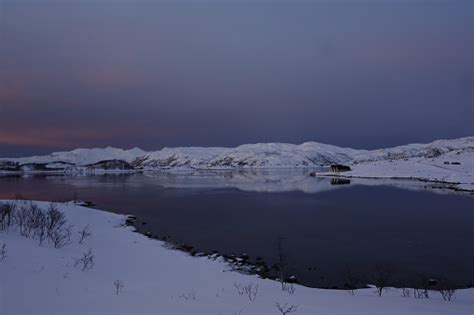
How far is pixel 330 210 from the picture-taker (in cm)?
2938

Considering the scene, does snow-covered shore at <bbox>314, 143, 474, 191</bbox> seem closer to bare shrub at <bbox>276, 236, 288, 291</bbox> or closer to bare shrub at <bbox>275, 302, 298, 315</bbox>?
bare shrub at <bbox>276, 236, 288, 291</bbox>

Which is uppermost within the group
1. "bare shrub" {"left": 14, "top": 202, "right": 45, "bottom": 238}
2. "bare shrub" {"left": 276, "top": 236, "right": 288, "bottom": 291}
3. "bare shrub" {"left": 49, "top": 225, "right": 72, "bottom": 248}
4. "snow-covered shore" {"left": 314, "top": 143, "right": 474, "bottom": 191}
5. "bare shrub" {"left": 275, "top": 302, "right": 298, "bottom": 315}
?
"snow-covered shore" {"left": 314, "top": 143, "right": 474, "bottom": 191}

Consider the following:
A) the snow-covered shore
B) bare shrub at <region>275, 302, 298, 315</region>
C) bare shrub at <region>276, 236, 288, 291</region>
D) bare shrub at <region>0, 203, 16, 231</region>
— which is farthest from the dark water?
the snow-covered shore

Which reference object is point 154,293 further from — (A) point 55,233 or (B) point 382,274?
(A) point 55,233

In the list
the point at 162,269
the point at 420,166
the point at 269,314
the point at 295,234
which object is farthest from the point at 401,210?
the point at 420,166

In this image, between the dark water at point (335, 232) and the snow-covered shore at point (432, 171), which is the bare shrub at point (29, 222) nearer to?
the dark water at point (335, 232)

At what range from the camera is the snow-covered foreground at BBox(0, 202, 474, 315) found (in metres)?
6.73

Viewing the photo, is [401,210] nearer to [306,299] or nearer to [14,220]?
[306,299]

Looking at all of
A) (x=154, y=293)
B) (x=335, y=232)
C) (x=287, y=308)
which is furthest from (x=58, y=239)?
(x=335, y=232)

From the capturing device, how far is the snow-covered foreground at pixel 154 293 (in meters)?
6.73

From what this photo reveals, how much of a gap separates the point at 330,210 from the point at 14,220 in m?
22.9

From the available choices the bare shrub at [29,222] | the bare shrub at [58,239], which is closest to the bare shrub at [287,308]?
the bare shrub at [58,239]

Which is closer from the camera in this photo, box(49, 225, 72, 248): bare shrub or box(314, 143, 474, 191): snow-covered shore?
box(49, 225, 72, 248): bare shrub

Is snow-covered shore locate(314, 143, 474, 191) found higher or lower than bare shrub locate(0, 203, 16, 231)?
higher
